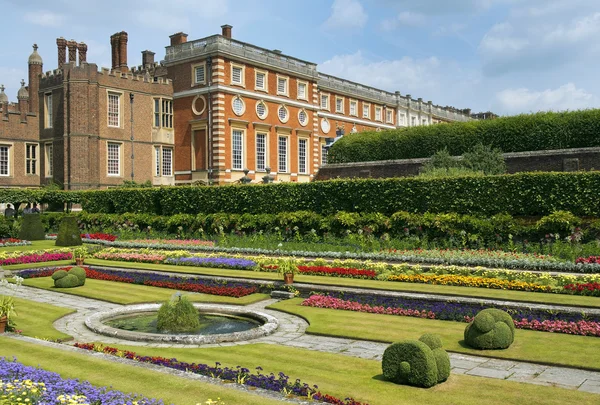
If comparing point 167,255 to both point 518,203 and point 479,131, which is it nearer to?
point 518,203

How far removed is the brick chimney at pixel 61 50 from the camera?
42875 mm

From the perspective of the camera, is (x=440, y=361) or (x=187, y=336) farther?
(x=187, y=336)

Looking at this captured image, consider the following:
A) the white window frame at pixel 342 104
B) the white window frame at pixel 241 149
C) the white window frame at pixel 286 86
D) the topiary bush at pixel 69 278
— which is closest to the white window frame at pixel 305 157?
the white window frame at pixel 286 86

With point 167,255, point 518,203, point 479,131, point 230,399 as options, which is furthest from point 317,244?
point 230,399

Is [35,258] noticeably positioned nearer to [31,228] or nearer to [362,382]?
[31,228]

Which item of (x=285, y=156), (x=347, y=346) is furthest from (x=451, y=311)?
(x=285, y=156)

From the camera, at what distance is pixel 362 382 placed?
7.81 metres

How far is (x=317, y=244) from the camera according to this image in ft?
77.1

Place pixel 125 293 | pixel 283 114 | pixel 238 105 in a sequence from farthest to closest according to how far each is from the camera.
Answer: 1. pixel 283 114
2. pixel 238 105
3. pixel 125 293

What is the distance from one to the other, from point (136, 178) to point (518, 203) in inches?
1147

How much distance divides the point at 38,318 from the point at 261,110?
105 feet

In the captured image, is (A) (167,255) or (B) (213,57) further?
(B) (213,57)

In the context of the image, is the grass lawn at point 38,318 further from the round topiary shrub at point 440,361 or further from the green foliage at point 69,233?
the green foliage at point 69,233

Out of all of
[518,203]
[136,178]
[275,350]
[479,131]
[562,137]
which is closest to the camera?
[275,350]
